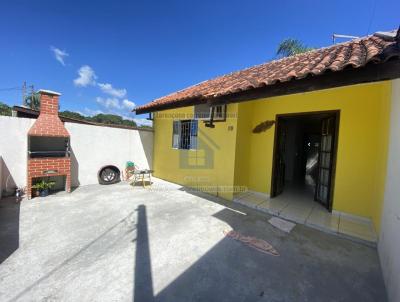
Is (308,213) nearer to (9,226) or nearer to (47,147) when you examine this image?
(9,226)

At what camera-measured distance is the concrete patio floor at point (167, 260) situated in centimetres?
198

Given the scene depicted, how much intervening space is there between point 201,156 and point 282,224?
311 centimetres

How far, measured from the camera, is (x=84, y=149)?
627 centimetres

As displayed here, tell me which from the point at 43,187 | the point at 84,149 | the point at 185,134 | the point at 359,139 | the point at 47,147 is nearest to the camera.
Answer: the point at 359,139

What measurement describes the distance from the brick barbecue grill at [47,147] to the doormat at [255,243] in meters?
5.00

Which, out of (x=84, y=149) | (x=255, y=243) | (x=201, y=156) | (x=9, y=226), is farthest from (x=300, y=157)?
(x=9, y=226)

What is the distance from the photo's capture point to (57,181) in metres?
5.66

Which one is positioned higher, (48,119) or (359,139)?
(48,119)

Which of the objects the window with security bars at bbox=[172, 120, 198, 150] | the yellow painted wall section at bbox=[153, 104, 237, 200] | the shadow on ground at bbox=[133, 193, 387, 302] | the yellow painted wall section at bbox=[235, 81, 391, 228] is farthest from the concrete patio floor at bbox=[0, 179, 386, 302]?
the window with security bars at bbox=[172, 120, 198, 150]

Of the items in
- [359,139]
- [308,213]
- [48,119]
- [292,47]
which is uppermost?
[292,47]

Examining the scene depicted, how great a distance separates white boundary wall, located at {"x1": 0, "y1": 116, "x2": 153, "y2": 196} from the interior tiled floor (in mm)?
4739

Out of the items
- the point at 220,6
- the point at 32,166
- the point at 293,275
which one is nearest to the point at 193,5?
the point at 220,6

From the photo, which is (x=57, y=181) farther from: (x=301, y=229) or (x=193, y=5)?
(x=193, y=5)

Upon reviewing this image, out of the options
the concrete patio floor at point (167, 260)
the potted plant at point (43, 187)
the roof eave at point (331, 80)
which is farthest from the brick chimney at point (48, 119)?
the roof eave at point (331, 80)
